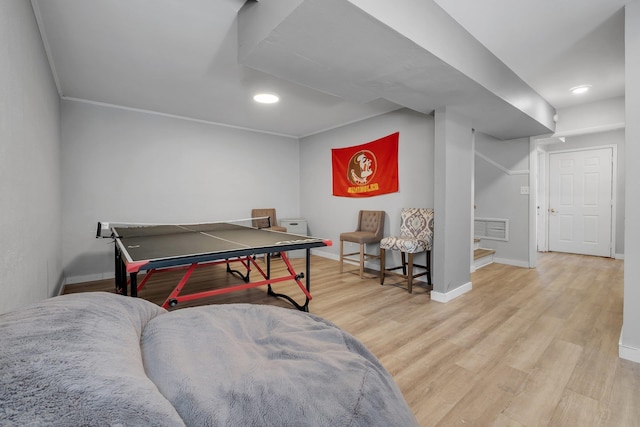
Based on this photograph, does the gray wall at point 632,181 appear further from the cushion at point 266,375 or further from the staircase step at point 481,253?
the staircase step at point 481,253

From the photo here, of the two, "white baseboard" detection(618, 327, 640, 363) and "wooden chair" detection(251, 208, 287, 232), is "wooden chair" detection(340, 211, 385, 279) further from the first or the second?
"white baseboard" detection(618, 327, 640, 363)

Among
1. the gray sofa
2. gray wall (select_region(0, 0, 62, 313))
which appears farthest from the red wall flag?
gray wall (select_region(0, 0, 62, 313))

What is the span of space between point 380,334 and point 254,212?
3.47 meters

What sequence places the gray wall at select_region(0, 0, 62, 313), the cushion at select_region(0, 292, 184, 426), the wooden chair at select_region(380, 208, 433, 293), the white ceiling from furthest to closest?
the wooden chair at select_region(380, 208, 433, 293)
the white ceiling
the gray wall at select_region(0, 0, 62, 313)
the cushion at select_region(0, 292, 184, 426)

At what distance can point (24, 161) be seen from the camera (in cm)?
177

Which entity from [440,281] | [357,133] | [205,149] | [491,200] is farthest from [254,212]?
[491,200]

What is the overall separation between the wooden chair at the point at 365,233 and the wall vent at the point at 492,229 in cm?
211

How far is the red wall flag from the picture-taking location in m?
4.04

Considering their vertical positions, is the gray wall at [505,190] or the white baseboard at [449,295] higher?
the gray wall at [505,190]

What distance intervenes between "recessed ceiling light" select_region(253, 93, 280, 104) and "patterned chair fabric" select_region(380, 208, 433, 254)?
7.16ft

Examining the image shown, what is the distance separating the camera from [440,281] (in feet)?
9.86

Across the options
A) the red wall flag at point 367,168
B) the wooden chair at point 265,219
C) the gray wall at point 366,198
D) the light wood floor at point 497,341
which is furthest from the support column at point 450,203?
the wooden chair at point 265,219

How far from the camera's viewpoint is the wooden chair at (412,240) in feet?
10.6

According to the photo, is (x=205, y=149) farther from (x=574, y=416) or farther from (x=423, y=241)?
(x=574, y=416)
